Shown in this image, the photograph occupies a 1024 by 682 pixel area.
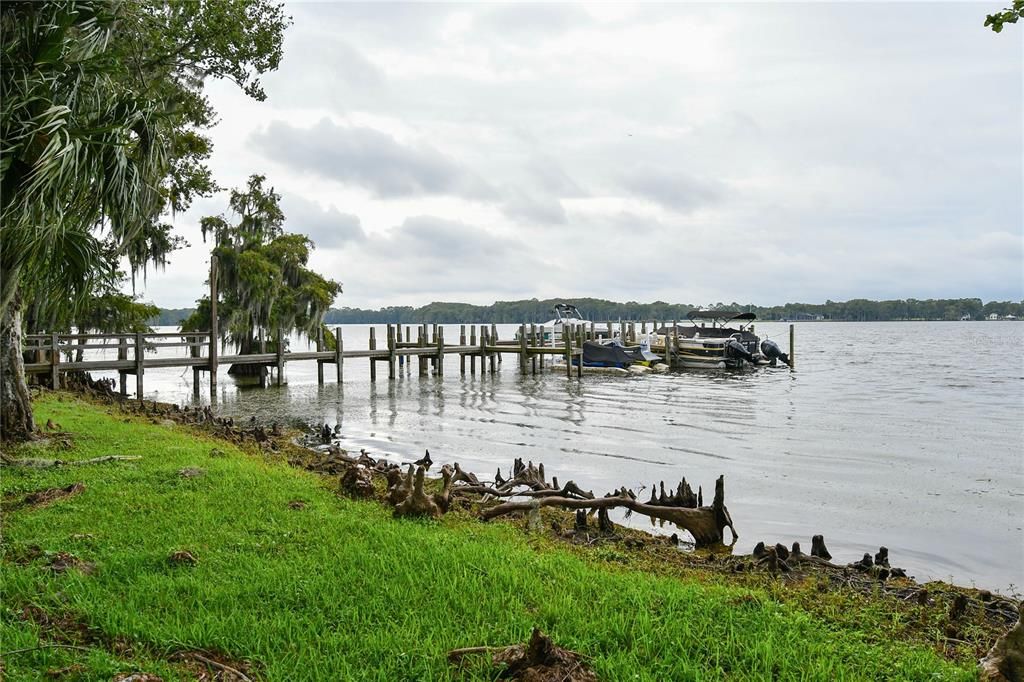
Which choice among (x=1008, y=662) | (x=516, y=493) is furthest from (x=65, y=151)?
(x=1008, y=662)

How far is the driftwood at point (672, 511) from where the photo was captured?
7695mm

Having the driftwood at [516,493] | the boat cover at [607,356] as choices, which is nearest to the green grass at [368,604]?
the driftwood at [516,493]

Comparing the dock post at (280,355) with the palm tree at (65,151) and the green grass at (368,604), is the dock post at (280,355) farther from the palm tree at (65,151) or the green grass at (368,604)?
the green grass at (368,604)

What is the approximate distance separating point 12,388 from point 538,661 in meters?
10.2

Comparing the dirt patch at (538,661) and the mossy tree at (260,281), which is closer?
the dirt patch at (538,661)

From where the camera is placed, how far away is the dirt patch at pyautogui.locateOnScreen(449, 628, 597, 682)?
3.61m

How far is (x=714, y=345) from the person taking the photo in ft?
146

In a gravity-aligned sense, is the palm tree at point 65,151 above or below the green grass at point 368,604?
above

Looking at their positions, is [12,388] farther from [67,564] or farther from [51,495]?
[67,564]

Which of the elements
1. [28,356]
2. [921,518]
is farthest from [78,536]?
[28,356]

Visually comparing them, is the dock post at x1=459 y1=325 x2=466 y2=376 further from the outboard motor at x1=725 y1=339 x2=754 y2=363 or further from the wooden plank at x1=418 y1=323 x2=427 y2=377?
the outboard motor at x1=725 y1=339 x2=754 y2=363

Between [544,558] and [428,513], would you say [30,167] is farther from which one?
[544,558]

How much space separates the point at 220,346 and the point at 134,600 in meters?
30.6

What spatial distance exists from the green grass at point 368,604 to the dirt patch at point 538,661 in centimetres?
11
